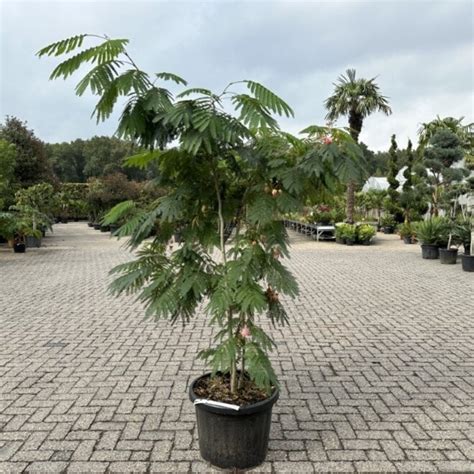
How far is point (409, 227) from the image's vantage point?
1978 cm

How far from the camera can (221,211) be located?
2.98 meters

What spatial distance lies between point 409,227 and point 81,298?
606 inches

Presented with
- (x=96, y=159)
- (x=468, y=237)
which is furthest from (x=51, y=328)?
(x=96, y=159)

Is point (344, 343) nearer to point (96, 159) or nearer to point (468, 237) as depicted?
point (468, 237)

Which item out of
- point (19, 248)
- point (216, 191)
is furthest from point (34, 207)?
point (216, 191)

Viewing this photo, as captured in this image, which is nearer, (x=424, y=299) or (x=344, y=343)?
(x=344, y=343)

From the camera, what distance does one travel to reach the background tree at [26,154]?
22906 mm

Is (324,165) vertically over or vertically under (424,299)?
over

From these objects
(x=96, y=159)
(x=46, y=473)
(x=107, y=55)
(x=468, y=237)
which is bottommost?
(x=46, y=473)

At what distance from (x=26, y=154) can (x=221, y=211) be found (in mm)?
22991

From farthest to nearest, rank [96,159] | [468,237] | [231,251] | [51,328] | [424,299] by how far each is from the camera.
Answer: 1. [96,159]
2. [468,237]
3. [424,299]
4. [51,328]
5. [231,251]

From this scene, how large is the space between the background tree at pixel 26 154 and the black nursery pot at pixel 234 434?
73.1 feet

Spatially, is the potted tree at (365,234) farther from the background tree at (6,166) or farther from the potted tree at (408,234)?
the background tree at (6,166)

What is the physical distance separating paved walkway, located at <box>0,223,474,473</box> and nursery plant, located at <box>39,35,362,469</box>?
51 centimetres
